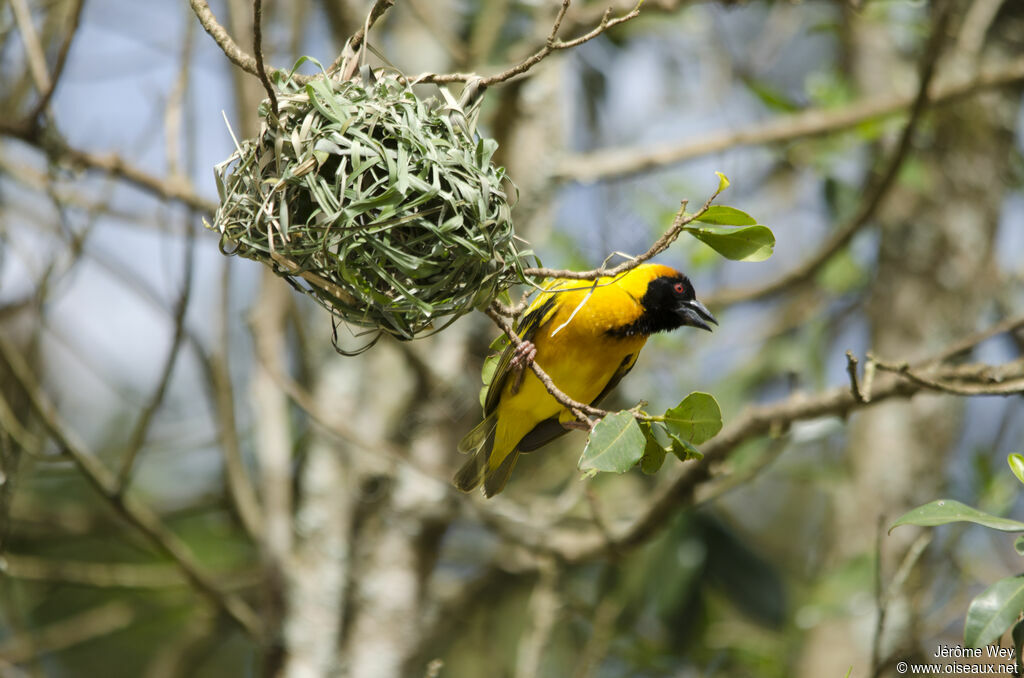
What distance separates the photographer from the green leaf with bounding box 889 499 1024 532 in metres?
1.74

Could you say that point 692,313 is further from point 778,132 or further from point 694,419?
point 778,132

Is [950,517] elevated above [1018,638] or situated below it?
above

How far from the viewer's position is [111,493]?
3.29 meters

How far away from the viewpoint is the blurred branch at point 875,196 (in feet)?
9.83

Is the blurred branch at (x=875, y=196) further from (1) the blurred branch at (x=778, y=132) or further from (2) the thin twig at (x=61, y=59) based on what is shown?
(2) the thin twig at (x=61, y=59)

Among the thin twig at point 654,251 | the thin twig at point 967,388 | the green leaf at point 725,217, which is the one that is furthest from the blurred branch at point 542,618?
the green leaf at point 725,217

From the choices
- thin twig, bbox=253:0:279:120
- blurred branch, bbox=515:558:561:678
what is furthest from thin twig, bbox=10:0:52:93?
blurred branch, bbox=515:558:561:678

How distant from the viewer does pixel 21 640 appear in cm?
366

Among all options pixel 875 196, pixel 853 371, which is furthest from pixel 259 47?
pixel 875 196

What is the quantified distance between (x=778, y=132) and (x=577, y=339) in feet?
6.02

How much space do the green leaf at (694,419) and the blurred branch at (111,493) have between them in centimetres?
222

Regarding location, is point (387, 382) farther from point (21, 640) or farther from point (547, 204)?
point (21, 640)

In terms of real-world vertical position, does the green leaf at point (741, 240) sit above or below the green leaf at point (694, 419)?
above

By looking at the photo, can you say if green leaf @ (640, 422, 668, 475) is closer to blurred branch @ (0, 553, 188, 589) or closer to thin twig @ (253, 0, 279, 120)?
thin twig @ (253, 0, 279, 120)
